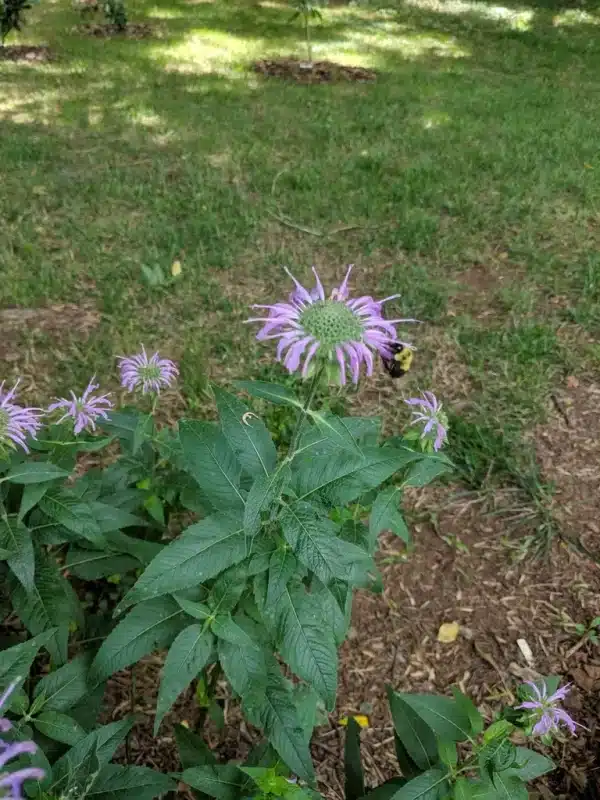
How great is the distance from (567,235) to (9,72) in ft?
18.2

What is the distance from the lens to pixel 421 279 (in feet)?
13.2

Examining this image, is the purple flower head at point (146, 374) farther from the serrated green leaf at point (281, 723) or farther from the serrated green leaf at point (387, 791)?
Result: the serrated green leaf at point (387, 791)

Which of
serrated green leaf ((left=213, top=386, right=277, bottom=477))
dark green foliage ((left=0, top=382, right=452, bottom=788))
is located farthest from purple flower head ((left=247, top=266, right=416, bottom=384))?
serrated green leaf ((left=213, top=386, right=277, bottom=477))

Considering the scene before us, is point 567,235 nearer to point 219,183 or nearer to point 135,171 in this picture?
point 219,183

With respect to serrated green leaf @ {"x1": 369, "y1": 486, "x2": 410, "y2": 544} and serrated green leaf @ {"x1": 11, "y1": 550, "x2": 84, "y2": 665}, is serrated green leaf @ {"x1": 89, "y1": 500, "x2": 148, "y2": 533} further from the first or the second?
serrated green leaf @ {"x1": 369, "y1": 486, "x2": 410, "y2": 544}

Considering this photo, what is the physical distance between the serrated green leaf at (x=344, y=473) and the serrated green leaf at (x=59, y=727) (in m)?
0.71

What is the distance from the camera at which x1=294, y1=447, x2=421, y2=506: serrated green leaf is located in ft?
4.65

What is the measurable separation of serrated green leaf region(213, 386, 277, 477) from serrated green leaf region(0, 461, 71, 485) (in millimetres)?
408

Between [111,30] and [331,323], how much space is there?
832cm

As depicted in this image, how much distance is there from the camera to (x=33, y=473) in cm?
149

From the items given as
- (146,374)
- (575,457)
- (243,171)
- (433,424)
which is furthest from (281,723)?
(243,171)

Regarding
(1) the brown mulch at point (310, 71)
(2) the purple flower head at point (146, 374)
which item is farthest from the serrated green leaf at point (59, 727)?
(1) the brown mulch at point (310, 71)

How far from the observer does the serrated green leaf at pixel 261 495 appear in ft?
4.03

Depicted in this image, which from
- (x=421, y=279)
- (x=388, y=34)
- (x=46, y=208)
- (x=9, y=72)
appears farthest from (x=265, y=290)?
(x=388, y=34)
